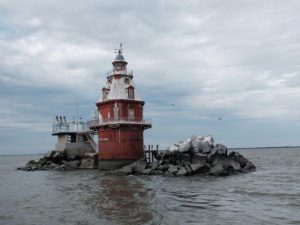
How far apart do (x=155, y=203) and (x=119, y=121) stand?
21.2 m

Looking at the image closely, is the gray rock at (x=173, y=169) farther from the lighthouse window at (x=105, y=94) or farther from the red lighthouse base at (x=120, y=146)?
the lighthouse window at (x=105, y=94)

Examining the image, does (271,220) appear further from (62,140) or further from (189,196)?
(62,140)

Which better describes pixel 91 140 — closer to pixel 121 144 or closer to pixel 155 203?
pixel 121 144

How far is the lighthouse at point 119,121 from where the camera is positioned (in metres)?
41.7

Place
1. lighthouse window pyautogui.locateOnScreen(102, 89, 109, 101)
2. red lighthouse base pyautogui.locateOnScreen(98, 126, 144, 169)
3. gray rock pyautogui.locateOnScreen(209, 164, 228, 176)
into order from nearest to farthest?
gray rock pyautogui.locateOnScreen(209, 164, 228, 176) < red lighthouse base pyautogui.locateOnScreen(98, 126, 144, 169) < lighthouse window pyautogui.locateOnScreen(102, 89, 109, 101)

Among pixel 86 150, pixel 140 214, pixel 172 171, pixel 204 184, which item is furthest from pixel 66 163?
pixel 140 214

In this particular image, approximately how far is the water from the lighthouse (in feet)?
33.9

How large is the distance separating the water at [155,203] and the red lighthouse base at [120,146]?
1015cm

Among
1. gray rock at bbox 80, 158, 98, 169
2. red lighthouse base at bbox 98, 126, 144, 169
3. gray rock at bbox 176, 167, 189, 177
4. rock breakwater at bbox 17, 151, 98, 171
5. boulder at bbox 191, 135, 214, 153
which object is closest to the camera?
gray rock at bbox 176, 167, 189, 177

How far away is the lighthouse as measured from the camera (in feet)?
137

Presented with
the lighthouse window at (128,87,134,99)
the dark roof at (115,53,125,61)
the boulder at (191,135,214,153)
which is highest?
the dark roof at (115,53,125,61)

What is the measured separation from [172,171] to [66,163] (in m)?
16.5

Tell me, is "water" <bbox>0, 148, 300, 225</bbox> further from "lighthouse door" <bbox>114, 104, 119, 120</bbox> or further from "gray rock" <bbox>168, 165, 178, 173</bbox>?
"lighthouse door" <bbox>114, 104, 119, 120</bbox>

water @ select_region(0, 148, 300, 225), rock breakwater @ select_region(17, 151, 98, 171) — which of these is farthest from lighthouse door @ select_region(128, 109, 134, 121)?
water @ select_region(0, 148, 300, 225)
